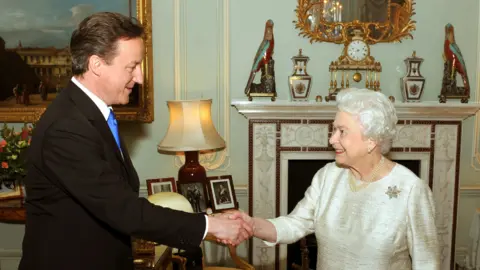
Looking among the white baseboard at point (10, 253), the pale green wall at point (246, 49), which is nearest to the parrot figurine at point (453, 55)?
the pale green wall at point (246, 49)

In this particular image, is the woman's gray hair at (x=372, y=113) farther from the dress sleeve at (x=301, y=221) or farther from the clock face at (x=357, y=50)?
the clock face at (x=357, y=50)

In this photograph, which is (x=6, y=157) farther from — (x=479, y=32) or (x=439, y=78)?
(x=479, y=32)

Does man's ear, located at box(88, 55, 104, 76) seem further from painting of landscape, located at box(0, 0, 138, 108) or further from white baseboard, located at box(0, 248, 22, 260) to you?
white baseboard, located at box(0, 248, 22, 260)

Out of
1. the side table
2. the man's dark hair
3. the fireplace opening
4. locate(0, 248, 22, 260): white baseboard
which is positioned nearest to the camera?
the man's dark hair

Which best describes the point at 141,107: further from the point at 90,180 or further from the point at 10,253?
the point at 90,180

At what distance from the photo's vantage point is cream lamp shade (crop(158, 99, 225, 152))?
3873mm

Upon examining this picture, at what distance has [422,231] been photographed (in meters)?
2.17

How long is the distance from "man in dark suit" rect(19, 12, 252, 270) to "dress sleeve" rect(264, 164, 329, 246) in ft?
1.93

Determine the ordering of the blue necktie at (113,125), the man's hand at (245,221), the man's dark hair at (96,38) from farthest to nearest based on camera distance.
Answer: the man's hand at (245,221), the blue necktie at (113,125), the man's dark hair at (96,38)

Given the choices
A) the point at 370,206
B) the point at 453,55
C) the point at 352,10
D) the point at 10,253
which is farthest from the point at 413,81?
the point at 10,253

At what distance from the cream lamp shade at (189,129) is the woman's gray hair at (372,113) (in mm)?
1744

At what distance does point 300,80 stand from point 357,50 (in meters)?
0.59

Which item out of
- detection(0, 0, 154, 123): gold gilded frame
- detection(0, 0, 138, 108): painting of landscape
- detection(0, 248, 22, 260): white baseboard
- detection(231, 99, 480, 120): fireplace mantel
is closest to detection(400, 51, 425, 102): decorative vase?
detection(231, 99, 480, 120): fireplace mantel

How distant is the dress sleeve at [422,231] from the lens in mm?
2145
